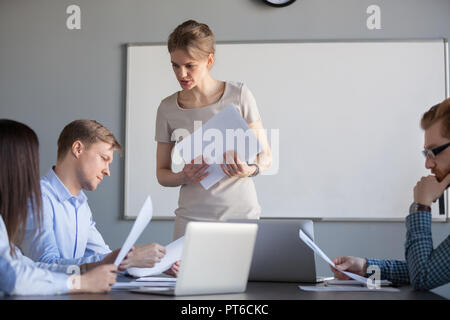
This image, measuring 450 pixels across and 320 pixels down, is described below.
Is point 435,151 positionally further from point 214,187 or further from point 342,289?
point 214,187

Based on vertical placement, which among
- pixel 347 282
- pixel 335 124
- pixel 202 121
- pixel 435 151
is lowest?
pixel 347 282

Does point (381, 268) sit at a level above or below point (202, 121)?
below

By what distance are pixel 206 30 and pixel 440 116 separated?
100 centimetres

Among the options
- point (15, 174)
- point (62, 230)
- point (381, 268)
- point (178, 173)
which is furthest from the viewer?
point (178, 173)

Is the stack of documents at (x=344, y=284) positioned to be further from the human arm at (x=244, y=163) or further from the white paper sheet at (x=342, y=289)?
the human arm at (x=244, y=163)

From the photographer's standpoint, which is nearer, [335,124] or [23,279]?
[23,279]

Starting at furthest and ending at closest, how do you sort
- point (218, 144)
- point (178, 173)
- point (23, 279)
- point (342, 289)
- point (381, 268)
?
point (178, 173) < point (218, 144) < point (381, 268) < point (342, 289) < point (23, 279)

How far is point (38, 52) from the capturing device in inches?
154

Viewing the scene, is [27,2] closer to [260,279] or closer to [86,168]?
[86,168]

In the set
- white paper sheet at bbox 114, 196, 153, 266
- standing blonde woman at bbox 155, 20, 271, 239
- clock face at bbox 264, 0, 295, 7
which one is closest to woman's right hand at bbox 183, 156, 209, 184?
standing blonde woman at bbox 155, 20, 271, 239

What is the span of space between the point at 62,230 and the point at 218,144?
611 millimetres

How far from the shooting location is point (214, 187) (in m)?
2.12

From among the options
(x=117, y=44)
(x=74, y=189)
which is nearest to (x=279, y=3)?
(x=117, y=44)

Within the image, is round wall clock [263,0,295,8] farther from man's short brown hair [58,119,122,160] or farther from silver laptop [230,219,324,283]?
silver laptop [230,219,324,283]
